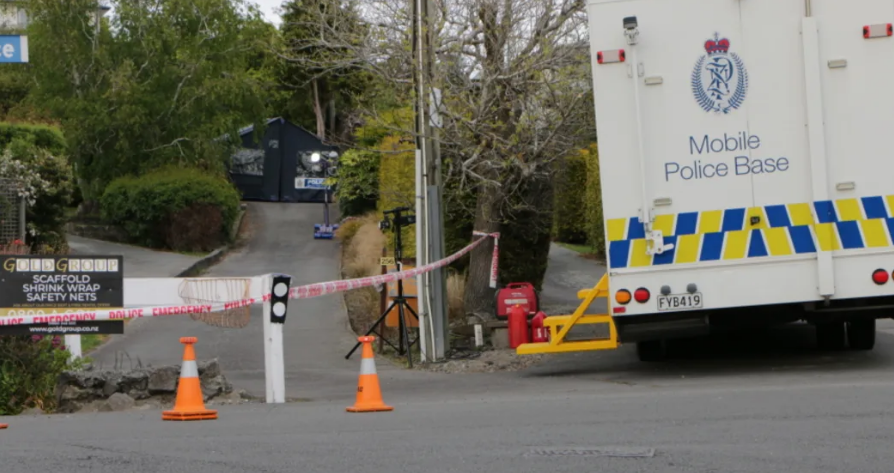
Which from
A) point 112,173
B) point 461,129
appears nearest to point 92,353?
point 461,129

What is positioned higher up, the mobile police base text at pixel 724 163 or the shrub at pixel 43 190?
the shrub at pixel 43 190

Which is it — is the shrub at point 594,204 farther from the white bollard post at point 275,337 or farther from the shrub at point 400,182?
the white bollard post at point 275,337

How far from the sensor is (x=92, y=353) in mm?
15180

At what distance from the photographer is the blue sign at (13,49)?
1162 cm

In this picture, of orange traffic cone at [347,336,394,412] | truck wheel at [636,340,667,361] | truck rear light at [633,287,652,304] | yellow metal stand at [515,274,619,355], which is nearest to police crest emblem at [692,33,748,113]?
truck rear light at [633,287,652,304]

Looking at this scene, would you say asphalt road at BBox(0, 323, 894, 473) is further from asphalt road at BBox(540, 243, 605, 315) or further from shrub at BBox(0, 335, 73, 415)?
asphalt road at BBox(540, 243, 605, 315)

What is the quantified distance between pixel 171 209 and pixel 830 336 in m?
17.1

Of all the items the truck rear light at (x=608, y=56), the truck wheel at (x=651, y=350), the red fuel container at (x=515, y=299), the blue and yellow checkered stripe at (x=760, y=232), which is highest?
the truck rear light at (x=608, y=56)

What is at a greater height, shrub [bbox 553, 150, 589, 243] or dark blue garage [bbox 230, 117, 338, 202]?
dark blue garage [bbox 230, 117, 338, 202]

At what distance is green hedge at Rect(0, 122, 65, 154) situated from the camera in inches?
1117

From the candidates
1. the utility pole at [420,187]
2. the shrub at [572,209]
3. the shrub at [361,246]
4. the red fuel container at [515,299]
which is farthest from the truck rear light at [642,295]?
the shrub at [572,209]

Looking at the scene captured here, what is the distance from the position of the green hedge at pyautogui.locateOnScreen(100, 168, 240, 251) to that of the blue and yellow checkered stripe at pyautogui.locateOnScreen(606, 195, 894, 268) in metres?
17.2

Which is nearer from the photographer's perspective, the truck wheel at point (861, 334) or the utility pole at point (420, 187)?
the truck wheel at point (861, 334)

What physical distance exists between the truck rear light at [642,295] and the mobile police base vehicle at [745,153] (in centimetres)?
1
